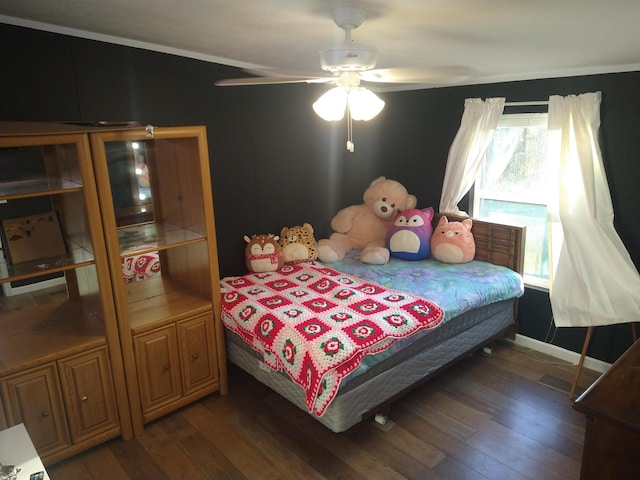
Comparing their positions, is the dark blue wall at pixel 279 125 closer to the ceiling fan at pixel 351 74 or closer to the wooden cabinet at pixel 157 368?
the wooden cabinet at pixel 157 368

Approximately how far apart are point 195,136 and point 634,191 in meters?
2.80

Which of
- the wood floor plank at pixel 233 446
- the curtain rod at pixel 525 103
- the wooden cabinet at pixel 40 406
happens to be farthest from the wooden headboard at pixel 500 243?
the wooden cabinet at pixel 40 406

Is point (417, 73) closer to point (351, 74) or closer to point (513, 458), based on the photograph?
point (351, 74)

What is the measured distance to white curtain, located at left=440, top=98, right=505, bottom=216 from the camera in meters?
3.53

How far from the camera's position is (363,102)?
210 centimetres

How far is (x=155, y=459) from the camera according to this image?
2.43 m

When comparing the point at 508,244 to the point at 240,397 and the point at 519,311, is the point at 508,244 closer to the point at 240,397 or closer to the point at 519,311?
the point at 519,311

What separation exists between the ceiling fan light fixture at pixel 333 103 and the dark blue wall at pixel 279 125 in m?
1.30

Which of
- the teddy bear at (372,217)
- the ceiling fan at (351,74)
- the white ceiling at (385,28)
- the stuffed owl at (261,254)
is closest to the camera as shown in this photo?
the white ceiling at (385,28)

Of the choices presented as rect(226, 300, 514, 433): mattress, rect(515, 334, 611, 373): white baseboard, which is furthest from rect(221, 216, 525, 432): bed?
rect(515, 334, 611, 373): white baseboard

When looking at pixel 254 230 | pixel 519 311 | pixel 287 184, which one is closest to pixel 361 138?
pixel 287 184

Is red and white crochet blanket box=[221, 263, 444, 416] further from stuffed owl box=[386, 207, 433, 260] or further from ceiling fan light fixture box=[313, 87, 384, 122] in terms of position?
ceiling fan light fixture box=[313, 87, 384, 122]

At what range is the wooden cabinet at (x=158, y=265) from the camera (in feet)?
8.38

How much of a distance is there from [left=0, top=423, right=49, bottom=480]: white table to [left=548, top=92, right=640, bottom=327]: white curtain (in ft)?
9.78
